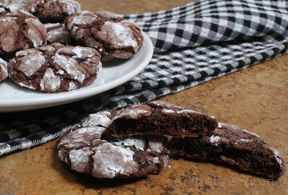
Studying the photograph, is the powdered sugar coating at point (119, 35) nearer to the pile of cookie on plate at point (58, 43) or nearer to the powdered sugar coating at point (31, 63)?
the pile of cookie on plate at point (58, 43)

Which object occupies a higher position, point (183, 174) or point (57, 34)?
point (57, 34)

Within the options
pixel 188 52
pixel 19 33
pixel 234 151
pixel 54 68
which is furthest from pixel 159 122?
pixel 188 52

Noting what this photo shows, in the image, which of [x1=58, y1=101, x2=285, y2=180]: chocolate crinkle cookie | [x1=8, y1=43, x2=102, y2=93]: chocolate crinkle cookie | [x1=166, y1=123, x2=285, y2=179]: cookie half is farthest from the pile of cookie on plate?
[x1=166, y1=123, x2=285, y2=179]: cookie half

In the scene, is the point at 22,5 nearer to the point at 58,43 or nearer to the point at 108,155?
the point at 58,43

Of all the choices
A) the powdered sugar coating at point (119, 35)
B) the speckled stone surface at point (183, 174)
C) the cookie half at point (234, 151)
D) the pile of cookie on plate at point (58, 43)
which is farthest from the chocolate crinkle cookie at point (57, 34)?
the cookie half at point (234, 151)

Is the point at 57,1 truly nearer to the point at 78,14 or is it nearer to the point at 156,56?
the point at 78,14
